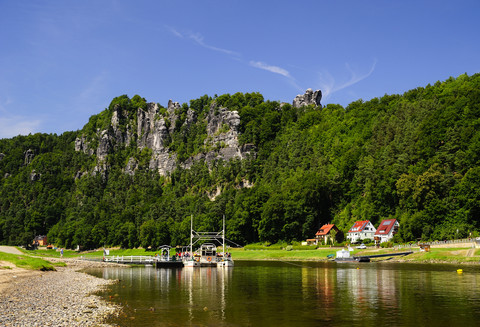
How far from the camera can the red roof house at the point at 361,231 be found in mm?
127319

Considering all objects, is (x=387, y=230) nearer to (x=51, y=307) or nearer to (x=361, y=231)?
(x=361, y=231)

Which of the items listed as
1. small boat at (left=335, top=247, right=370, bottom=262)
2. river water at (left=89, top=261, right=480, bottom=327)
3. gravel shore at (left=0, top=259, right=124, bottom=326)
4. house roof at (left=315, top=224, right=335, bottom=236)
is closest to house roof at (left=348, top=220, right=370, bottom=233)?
house roof at (left=315, top=224, right=335, bottom=236)

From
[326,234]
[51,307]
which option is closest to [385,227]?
[326,234]

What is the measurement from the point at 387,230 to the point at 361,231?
9230 millimetres

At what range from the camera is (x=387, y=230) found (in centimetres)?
12219

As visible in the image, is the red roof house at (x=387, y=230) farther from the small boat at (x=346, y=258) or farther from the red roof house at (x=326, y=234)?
the small boat at (x=346, y=258)

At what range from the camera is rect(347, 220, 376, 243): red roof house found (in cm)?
12732

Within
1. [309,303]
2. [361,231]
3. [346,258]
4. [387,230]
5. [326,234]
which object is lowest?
[346,258]

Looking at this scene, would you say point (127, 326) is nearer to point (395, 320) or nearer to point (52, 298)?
point (52, 298)

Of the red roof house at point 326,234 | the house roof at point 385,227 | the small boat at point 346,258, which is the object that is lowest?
the small boat at point 346,258

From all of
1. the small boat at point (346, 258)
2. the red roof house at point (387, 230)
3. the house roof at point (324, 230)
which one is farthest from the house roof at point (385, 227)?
the small boat at point (346, 258)

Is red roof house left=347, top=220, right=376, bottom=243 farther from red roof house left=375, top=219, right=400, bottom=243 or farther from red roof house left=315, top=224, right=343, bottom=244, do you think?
red roof house left=315, top=224, right=343, bottom=244

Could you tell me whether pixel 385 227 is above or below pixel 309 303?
above

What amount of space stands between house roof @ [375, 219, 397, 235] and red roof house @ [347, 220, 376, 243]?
3.40 metres
